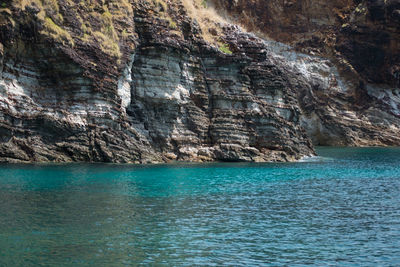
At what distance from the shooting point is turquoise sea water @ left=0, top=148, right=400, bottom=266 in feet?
57.6

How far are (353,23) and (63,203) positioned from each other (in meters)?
101

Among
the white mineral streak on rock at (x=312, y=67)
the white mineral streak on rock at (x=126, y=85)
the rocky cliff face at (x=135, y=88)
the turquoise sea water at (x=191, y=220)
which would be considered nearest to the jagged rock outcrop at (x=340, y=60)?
the white mineral streak on rock at (x=312, y=67)

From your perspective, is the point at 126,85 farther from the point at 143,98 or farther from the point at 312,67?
the point at 312,67

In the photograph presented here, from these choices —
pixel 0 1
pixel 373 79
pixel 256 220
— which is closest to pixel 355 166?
pixel 256 220

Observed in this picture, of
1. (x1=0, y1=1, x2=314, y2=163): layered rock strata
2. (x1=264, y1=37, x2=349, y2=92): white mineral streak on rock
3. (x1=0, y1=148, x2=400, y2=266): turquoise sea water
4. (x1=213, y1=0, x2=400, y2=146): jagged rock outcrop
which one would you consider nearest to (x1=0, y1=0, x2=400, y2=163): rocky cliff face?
(x1=0, y1=1, x2=314, y2=163): layered rock strata

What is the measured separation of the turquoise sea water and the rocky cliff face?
28.3 ft

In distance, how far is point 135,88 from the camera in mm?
57781

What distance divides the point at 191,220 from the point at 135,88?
1432 inches

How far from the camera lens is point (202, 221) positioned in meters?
23.4

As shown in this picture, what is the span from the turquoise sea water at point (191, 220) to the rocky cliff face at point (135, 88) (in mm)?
8632

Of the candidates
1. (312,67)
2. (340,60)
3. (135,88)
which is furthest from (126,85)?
(340,60)

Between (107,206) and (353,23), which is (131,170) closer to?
(107,206)

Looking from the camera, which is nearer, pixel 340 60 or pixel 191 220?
pixel 191 220

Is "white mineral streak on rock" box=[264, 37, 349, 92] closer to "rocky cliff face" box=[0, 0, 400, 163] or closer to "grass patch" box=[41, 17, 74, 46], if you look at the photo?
"rocky cliff face" box=[0, 0, 400, 163]
